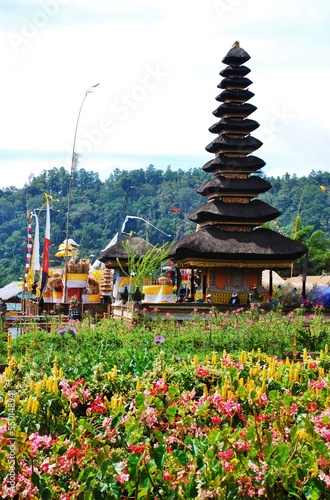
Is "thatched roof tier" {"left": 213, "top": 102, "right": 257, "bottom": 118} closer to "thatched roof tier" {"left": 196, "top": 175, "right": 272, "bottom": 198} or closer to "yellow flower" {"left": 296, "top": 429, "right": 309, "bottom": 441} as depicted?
"thatched roof tier" {"left": 196, "top": 175, "right": 272, "bottom": 198}

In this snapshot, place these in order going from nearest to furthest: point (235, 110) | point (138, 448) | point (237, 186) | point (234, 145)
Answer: point (138, 448) → point (237, 186) → point (234, 145) → point (235, 110)

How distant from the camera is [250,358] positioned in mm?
10336

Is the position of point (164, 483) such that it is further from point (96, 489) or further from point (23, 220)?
point (23, 220)

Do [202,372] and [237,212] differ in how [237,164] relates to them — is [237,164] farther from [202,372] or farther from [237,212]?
[202,372]

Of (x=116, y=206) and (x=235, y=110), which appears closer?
(x=235, y=110)

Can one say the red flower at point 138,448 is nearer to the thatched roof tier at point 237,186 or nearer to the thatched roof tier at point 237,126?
the thatched roof tier at point 237,186

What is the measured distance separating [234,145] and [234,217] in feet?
12.4

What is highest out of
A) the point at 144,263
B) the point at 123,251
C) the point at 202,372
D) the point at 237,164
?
the point at 237,164

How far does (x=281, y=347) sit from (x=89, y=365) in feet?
22.6

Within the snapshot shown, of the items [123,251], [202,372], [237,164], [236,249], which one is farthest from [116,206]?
[202,372]

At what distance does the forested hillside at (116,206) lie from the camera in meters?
106

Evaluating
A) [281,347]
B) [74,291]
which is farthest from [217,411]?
[74,291]

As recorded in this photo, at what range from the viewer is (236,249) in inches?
1241

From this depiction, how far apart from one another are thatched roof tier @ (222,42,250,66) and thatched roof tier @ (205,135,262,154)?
3.79m
